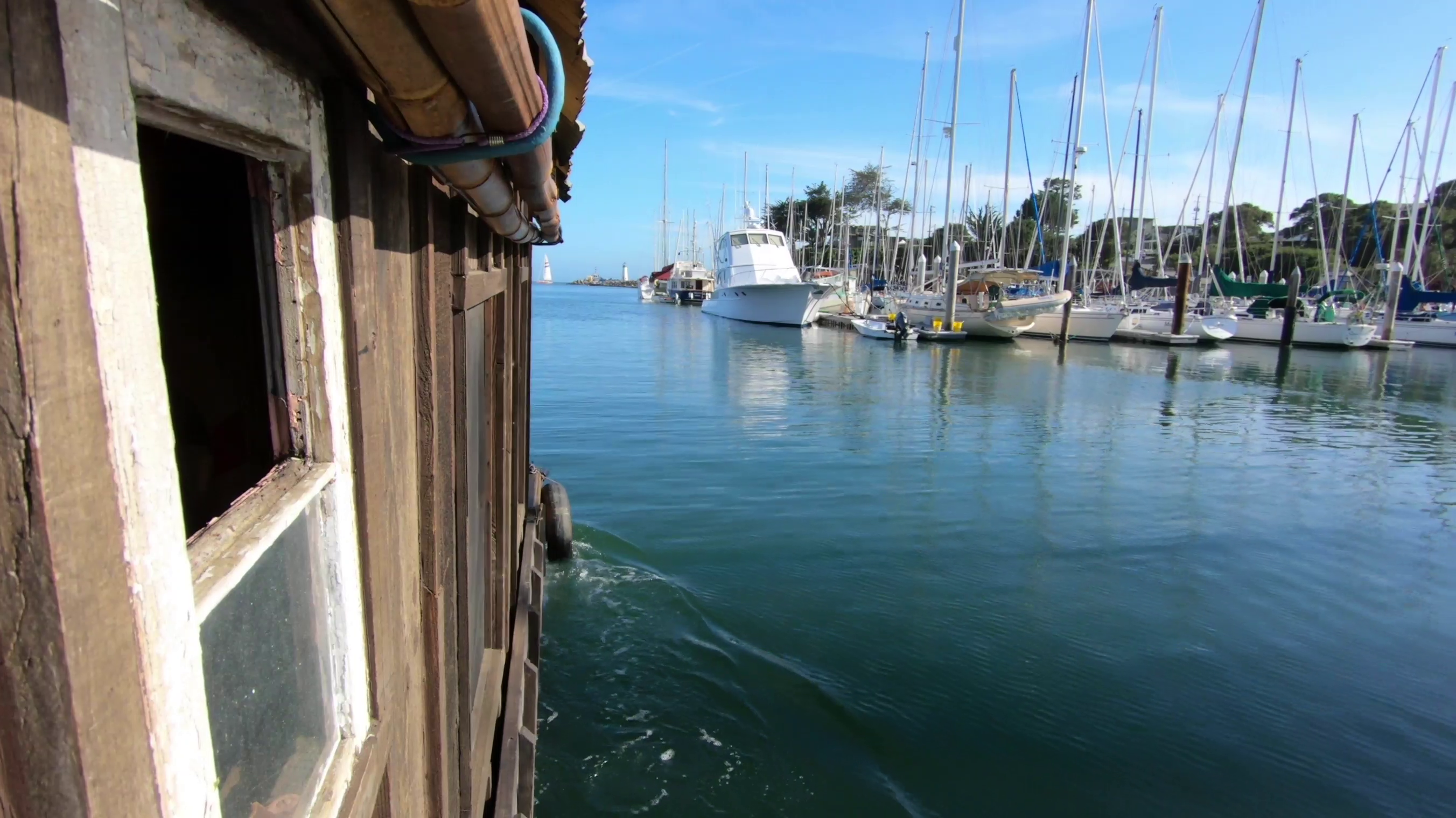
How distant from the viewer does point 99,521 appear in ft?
2.55

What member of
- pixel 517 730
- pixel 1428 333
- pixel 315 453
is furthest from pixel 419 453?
pixel 1428 333

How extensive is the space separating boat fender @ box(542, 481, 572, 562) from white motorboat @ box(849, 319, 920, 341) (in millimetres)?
29543

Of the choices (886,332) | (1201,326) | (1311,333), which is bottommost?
(886,332)

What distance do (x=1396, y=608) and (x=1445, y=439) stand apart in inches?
480

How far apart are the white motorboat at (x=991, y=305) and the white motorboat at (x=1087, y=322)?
269 millimetres

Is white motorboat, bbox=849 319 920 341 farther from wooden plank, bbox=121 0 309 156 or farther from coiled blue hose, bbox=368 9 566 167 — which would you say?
wooden plank, bbox=121 0 309 156

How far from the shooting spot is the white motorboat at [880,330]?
3647 centimetres

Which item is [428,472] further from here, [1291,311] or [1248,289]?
[1248,289]

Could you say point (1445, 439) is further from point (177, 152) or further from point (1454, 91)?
point (1454, 91)

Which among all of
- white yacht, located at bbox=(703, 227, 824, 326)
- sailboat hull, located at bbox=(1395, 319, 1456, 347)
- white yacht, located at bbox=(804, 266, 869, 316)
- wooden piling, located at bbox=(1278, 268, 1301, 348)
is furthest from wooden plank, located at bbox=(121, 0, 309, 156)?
sailboat hull, located at bbox=(1395, 319, 1456, 347)

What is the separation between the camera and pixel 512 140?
1469mm

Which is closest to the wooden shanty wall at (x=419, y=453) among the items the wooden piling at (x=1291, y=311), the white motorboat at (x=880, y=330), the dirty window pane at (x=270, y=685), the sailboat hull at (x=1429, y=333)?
the dirty window pane at (x=270, y=685)

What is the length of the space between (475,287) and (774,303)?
43.8 metres

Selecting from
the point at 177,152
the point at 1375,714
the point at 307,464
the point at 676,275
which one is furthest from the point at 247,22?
the point at 676,275
